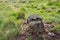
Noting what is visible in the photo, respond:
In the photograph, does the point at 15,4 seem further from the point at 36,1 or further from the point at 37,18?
the point at 37,18

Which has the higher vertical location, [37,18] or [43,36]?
[37,18]

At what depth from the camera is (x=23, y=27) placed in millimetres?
6945

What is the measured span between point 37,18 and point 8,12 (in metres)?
2.36

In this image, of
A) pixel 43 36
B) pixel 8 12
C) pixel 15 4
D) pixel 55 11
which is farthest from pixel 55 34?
pixel 15 4

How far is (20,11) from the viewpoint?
324 inches

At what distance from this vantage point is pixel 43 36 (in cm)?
637

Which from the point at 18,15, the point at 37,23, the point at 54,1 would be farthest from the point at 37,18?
the point at 54,1

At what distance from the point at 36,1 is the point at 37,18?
367 cm

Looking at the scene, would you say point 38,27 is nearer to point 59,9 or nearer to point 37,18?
point 37,18

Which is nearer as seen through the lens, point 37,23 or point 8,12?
point 37,23

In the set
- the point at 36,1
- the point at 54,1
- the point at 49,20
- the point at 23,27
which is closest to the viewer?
the point at 23,27

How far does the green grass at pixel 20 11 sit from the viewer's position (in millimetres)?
6905

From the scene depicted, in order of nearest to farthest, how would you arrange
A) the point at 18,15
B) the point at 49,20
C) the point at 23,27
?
the point at 23,27
the point at 49,20
the point at 18,15

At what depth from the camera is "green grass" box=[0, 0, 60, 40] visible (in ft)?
22.7
